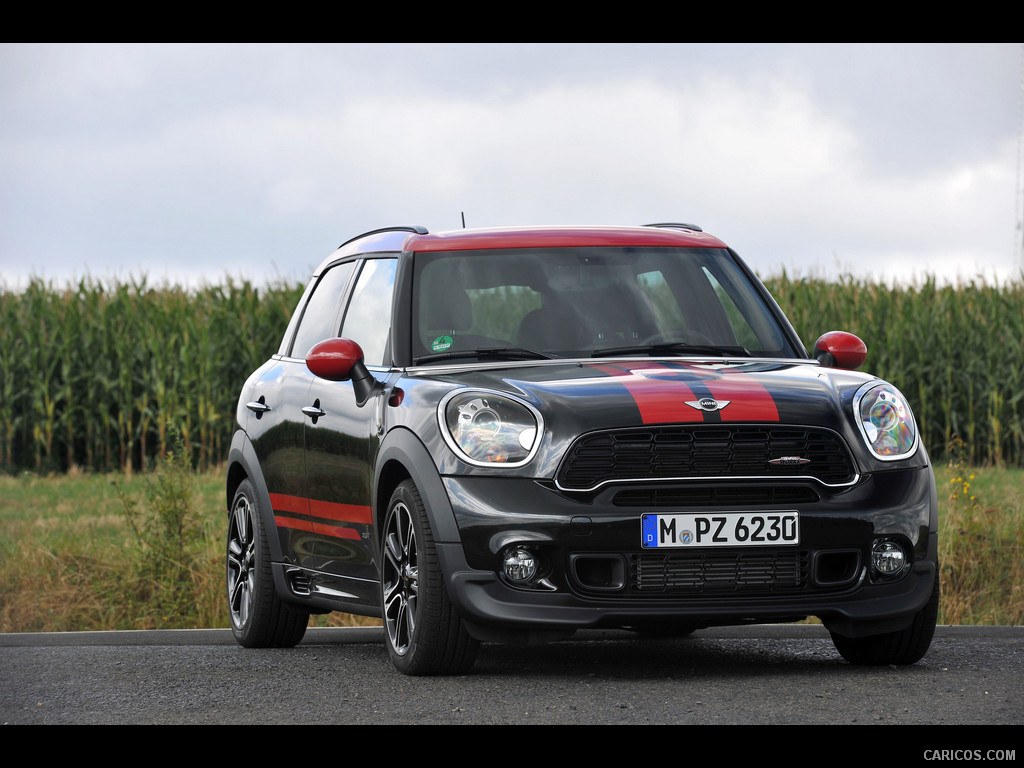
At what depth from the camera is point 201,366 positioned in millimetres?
21484

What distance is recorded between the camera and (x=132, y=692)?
6.69m

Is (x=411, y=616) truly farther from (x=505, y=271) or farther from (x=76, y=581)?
(x=76, y=581)

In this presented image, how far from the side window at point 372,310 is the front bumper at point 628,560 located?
145 cm

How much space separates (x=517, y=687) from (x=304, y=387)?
2.44 m

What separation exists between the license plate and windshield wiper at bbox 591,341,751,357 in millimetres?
1283

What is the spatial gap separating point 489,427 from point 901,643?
2002 mm

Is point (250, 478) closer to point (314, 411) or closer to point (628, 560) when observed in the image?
point (314, 411)

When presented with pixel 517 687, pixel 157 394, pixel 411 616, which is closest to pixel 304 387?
pixel 411 616

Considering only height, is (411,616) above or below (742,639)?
above

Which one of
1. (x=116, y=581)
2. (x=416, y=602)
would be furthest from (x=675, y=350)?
(x=116, y=581)

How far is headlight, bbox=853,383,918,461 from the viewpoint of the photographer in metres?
6.55

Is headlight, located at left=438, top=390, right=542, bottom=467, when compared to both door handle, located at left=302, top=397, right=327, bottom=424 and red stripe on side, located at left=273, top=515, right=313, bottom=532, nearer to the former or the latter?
door handle, located at left=302, top=397, right=327, bottom=424

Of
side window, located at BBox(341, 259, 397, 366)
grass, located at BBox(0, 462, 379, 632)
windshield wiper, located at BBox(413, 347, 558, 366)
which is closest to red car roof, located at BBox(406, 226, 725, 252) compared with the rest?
side window, located at BBox(341, 259, 397, 366)

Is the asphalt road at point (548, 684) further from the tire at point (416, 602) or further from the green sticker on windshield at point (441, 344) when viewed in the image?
the green sticker on windshield at point (441, 344)
